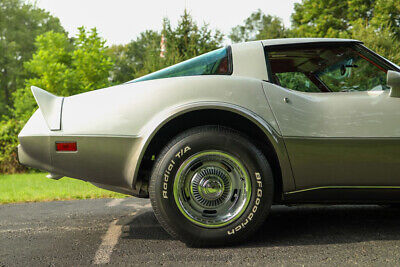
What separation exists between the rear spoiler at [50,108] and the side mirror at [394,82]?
90.8 inches

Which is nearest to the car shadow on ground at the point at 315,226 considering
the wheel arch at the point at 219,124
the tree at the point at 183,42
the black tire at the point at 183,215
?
the black tire at the point at 183,215

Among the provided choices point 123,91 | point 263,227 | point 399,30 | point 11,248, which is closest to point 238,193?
point 263,227

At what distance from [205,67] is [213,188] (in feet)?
2.90

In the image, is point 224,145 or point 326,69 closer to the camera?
point 224,145

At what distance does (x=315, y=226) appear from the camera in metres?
3.14

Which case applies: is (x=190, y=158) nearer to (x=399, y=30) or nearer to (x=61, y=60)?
(x=61, y=60)

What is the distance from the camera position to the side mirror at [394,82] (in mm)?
2615

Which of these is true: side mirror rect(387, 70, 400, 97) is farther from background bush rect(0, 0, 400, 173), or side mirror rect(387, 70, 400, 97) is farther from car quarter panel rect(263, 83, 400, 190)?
background bush rect(0, 0, 400, 173)

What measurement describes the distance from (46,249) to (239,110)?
5.31 feet

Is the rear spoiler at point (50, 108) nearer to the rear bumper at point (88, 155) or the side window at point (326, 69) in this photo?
the rear bumper at point (88, 155)

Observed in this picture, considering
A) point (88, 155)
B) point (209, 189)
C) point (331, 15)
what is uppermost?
point (331, 15)

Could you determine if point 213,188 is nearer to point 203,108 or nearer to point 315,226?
point 203,108

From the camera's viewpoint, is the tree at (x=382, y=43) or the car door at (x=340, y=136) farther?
the tree at (x=382, y=43)

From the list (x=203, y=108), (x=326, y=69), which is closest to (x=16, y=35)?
(x=326, y=69)
